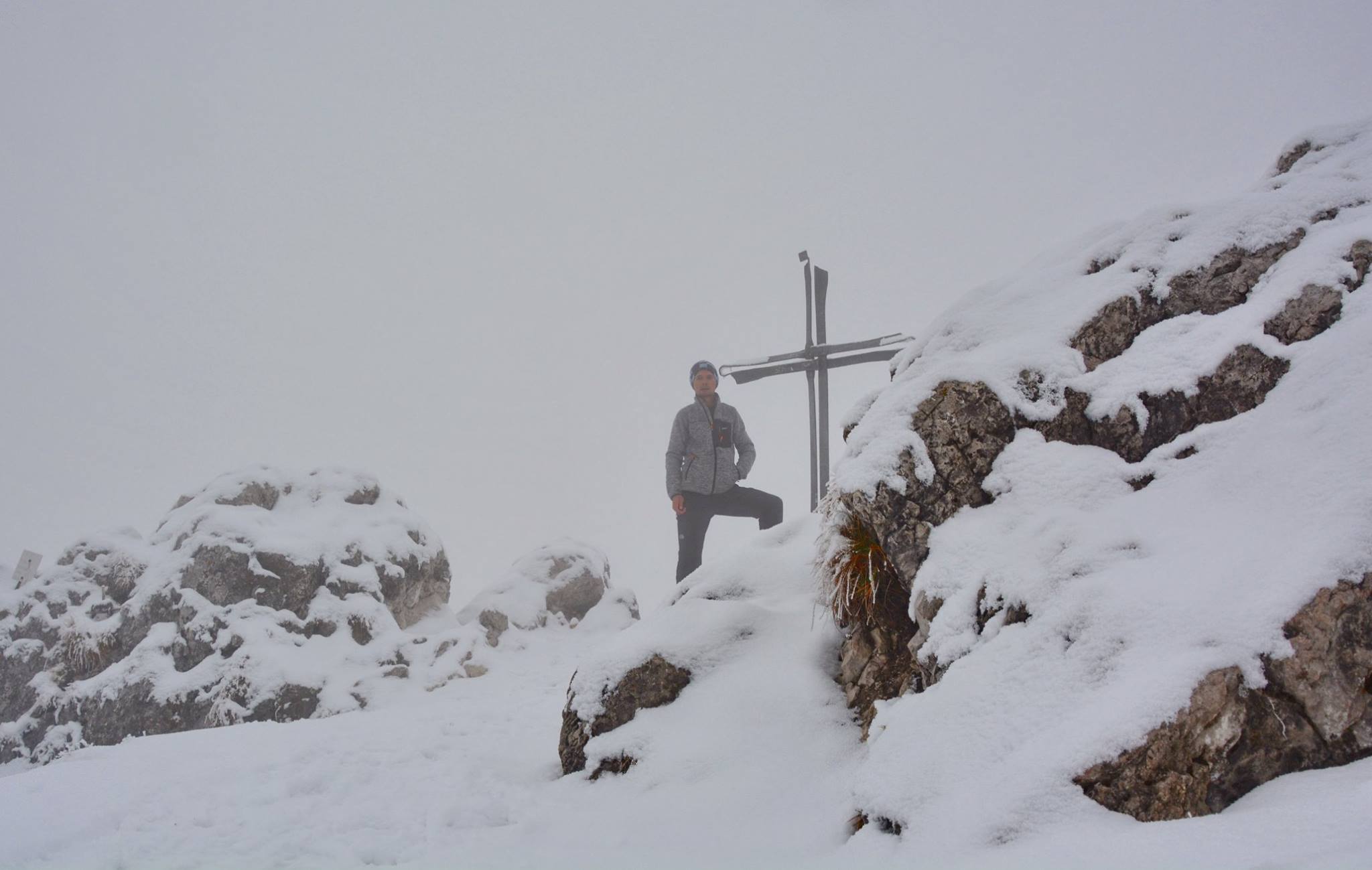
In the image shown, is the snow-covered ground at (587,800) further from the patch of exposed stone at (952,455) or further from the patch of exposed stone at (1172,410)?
the patch of exposed stone at (1172,410)

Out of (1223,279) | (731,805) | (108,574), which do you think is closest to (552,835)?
(731,805)

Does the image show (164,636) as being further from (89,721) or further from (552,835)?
(552,835)

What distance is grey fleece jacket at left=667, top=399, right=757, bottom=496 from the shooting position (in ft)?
33.9

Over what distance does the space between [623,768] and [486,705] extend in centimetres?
413

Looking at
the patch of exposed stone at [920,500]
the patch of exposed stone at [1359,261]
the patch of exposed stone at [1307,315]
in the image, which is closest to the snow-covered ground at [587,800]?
the patch of exposed stone at [920,500]

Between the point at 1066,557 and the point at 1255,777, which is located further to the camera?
the point at 1066,557

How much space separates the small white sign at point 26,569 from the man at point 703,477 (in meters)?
15.0

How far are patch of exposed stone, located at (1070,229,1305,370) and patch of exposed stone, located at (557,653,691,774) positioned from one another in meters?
4.39

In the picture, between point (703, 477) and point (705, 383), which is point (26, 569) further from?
point (705, 383)

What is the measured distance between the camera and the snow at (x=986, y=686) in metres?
3.58

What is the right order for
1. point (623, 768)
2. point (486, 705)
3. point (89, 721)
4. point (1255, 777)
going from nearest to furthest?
point (1255, 777), point (623, 768), point (486, 705), point (89, 721)

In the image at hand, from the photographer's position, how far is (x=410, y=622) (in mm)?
Answer: 14430

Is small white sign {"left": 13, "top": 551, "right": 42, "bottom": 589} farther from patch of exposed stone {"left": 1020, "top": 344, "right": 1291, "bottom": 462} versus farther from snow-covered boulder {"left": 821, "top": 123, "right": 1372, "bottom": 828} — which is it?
patch of exposed stone {"left": 1020, "top": 344, "right": 1291, "bottom": 462}

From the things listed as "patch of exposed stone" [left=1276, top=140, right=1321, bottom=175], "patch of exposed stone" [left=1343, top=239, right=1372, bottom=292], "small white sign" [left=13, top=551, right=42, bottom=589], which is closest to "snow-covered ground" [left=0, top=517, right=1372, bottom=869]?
"patch of exposed stone" [left=1343, top=239, right=1372, bottom=292]
